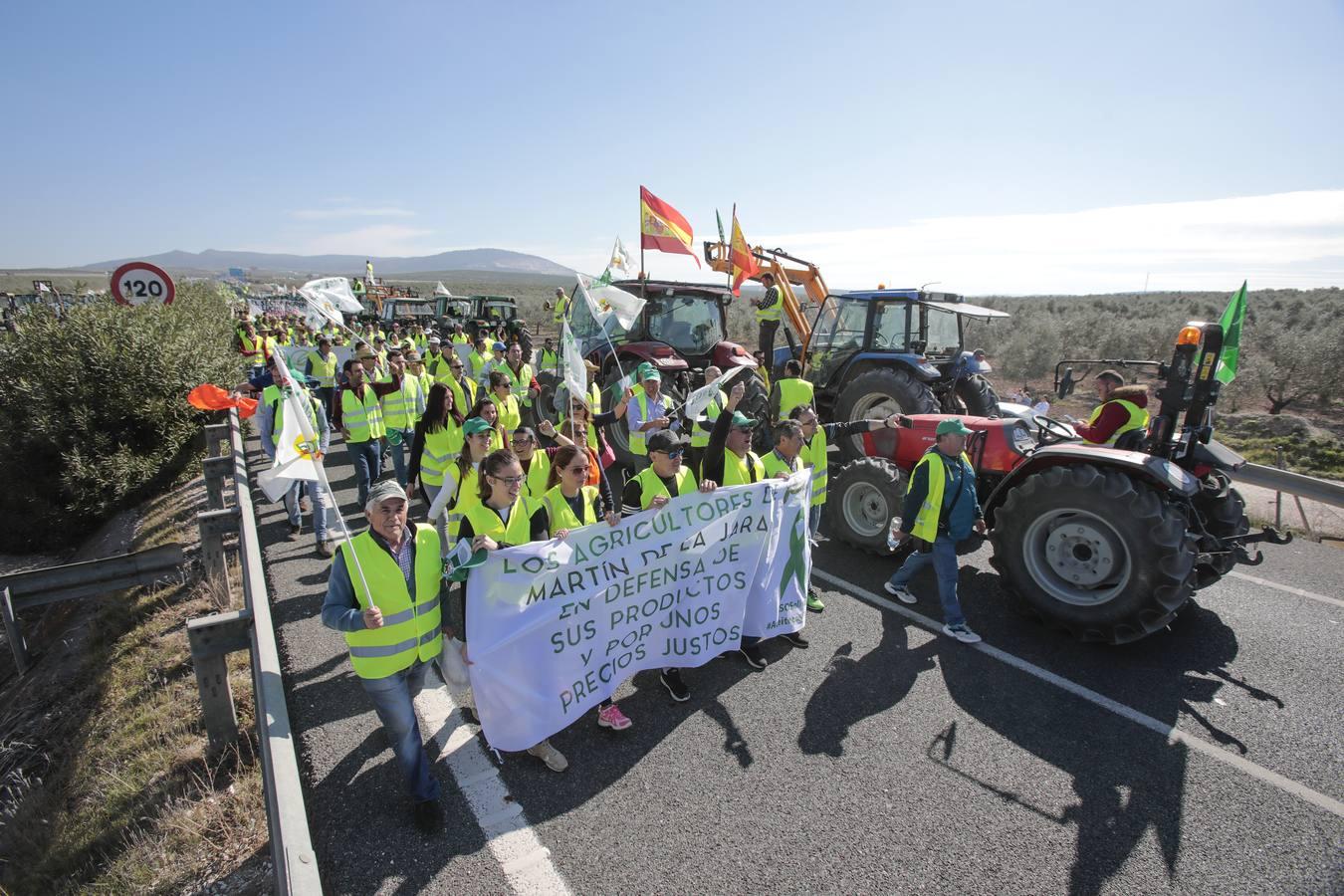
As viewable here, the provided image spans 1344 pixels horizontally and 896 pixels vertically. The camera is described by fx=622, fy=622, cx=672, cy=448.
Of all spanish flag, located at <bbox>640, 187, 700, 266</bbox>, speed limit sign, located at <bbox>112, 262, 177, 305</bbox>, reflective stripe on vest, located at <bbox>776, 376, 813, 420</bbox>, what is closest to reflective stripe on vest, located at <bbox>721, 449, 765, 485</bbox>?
reflective stripe on vest, located at <bbox>776, 376, 813, 420</bbox>

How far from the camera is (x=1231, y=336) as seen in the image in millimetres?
4785

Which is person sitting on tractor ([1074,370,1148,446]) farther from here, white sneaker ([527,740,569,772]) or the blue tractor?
white sneaker ([527,740,569,772])

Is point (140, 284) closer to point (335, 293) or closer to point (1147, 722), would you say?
point (335, 293)

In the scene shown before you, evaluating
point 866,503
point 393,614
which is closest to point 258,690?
point 393,614

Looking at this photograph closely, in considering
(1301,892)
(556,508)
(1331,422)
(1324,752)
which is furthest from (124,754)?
(1331,422)

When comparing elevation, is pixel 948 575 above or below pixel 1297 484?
below

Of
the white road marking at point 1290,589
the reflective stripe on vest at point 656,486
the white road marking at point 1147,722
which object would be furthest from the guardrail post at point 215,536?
the white road marking at point 1290,589

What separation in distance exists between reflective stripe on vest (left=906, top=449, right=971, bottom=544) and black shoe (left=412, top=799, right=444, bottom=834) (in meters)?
3.72

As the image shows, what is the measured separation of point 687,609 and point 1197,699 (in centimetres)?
343

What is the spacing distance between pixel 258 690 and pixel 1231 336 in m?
6.75

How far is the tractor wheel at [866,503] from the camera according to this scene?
5996 mm

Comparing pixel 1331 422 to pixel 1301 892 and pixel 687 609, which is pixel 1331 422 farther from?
pixel 687 609

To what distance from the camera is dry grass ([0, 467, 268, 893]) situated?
118 inches

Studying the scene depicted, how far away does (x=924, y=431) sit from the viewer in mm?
6586
